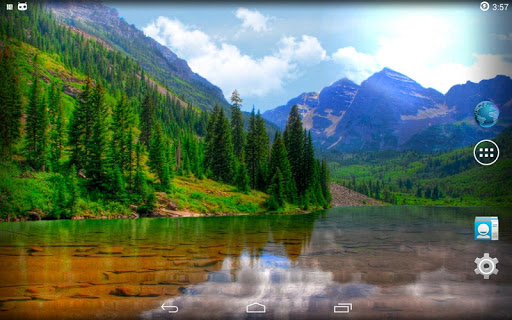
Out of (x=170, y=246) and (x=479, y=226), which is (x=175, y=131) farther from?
(x=479, y=226)

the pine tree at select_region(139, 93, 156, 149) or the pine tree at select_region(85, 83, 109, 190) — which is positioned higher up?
the pine tree at select_region(139, 93, 156, 149)

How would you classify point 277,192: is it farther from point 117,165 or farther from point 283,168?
point 117,165

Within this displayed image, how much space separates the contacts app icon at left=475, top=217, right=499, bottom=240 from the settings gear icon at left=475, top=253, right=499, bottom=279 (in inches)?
12.1

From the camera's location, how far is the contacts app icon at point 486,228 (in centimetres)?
488

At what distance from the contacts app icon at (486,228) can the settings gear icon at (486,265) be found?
0.31m

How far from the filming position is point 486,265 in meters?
4.89

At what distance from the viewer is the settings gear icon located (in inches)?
189

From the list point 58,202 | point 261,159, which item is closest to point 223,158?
point 261,159

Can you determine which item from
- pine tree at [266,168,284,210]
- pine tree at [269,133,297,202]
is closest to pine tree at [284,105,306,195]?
pine tree at [269,133,297,202]

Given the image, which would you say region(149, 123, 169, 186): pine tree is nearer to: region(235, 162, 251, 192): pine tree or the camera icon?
region(235, 162, 251, 192): pine tree

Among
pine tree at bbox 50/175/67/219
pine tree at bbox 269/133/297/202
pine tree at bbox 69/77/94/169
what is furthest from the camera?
pine tree at bbox 269/133/297/202

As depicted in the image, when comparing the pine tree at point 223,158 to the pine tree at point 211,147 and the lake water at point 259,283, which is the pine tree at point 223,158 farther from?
the lake water at point 259,283

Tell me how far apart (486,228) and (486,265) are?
0.56 metres

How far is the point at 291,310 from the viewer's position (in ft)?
15.7
